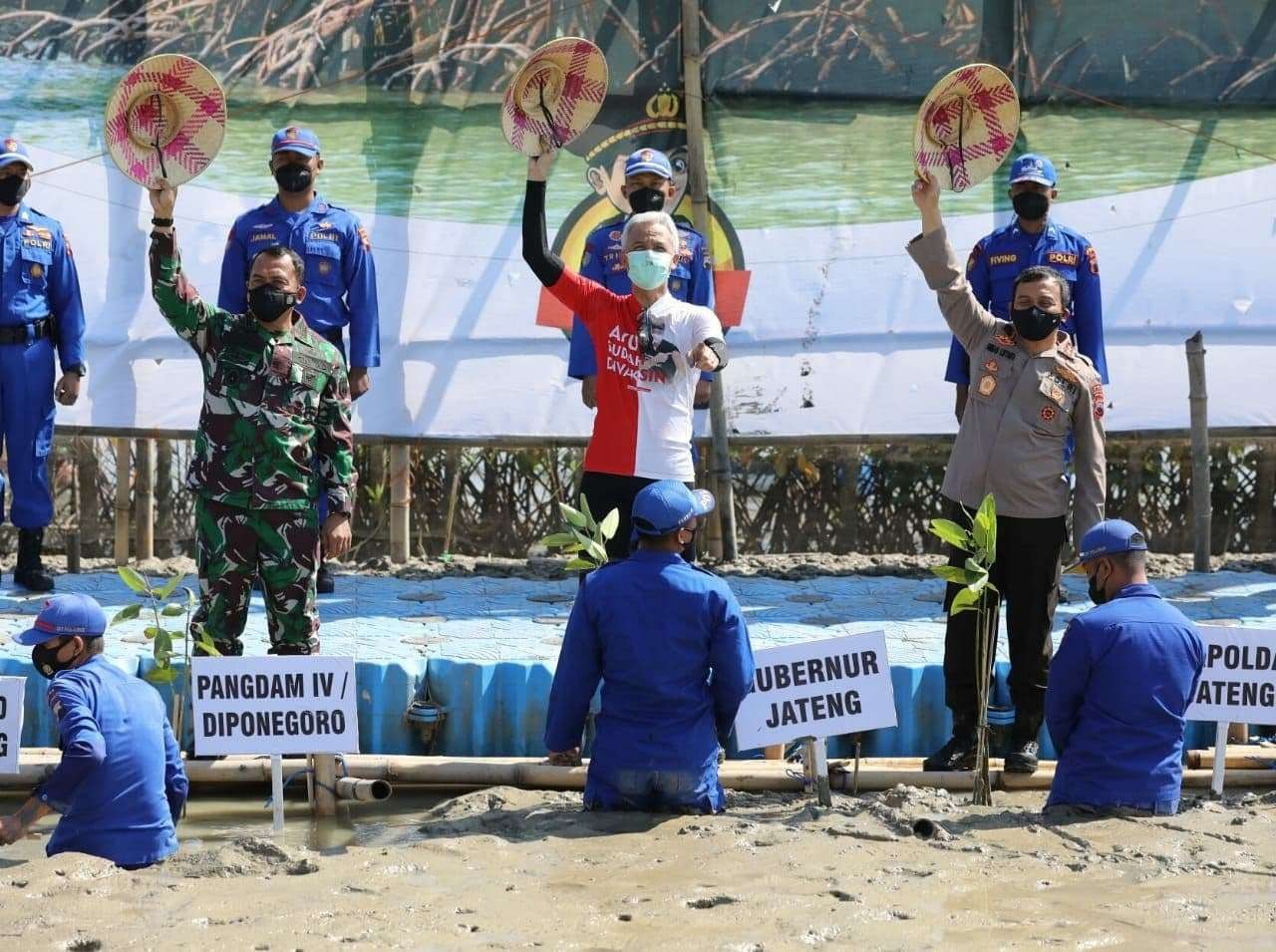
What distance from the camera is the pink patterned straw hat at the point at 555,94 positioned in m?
7.08

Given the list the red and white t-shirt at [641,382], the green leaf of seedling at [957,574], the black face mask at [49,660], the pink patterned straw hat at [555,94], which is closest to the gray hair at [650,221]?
the red and white t-shirt at [641,382]

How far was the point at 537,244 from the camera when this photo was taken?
6.62 m

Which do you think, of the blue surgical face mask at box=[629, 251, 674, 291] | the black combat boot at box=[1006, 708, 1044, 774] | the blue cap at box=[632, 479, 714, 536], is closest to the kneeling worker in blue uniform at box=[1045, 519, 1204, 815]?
the black combat boot at box=[1006, 708, 1044, 774]

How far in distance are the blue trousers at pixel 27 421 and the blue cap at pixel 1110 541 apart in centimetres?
452

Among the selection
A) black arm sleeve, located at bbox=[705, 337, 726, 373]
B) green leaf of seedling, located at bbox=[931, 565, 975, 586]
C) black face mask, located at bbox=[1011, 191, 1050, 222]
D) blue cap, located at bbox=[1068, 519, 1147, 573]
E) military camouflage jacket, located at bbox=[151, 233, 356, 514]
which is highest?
black face mask, located at bbox=[1011, 191, 1050, 222]

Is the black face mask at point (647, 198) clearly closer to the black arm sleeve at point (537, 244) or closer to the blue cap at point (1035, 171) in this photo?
the black arm sleeve at point (537, 244)

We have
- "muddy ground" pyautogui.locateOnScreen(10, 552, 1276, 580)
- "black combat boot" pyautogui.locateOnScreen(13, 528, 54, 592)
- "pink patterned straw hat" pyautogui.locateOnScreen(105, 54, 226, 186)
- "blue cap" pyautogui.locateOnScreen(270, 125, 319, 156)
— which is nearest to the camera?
"pink patterned straw hat" pyautogui.locateOnScreen(105, 54, 226, 186)

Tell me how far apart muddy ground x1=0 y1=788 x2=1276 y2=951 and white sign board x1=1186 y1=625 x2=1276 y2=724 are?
0.36m

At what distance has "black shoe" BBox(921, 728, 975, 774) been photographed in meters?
6.77

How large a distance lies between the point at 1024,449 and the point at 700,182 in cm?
343

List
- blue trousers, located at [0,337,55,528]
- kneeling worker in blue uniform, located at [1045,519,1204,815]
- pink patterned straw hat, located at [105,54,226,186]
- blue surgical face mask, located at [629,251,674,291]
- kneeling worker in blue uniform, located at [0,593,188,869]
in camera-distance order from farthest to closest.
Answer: blue trousers, located at [0,337,55,528] → pink patterned straw hat, located at [105,54,226,186] → blue surgical face mask, located at [629,251,674,291] → kneeling worker in blue uniform, located at [1045,519,1204,815] → kneeling worker in blue uniform, located at [0,593,188,869]

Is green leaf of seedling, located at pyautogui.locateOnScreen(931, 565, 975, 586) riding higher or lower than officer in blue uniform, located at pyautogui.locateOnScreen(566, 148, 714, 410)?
lower

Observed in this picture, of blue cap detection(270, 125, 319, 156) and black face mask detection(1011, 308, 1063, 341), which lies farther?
blue cap detection(270, 125, 319, 156)

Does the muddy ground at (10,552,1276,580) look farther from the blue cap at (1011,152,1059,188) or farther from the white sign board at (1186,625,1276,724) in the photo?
the white sign board at (1186,625,1276,724)
